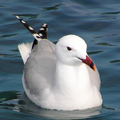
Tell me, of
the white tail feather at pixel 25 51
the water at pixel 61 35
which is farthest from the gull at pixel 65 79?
the white tail feather at pixel 25 51

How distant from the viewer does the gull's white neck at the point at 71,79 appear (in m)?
5.76

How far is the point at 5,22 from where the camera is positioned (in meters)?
10.0

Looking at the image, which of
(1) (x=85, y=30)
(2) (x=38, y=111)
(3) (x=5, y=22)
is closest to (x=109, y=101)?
(2) (x=38, y=111)

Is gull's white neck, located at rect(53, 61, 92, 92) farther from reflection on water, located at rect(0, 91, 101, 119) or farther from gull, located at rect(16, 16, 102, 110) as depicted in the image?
reflection on water, located at rect(0, 91, 101, 119)

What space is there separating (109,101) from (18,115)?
1.54m

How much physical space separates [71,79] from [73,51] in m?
0.58

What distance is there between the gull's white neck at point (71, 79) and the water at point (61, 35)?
1.28 feet

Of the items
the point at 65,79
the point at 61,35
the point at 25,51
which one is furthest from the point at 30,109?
the point at 61,35

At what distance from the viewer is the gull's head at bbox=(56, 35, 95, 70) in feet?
17.3

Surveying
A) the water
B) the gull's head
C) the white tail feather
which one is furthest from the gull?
the white tail feather

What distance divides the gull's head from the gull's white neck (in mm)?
174

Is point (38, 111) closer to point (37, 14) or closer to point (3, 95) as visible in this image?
point (3, 95)

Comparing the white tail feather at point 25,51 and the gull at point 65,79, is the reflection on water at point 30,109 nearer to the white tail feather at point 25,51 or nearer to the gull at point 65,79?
the gull at point 65,79

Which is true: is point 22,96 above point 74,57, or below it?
below
